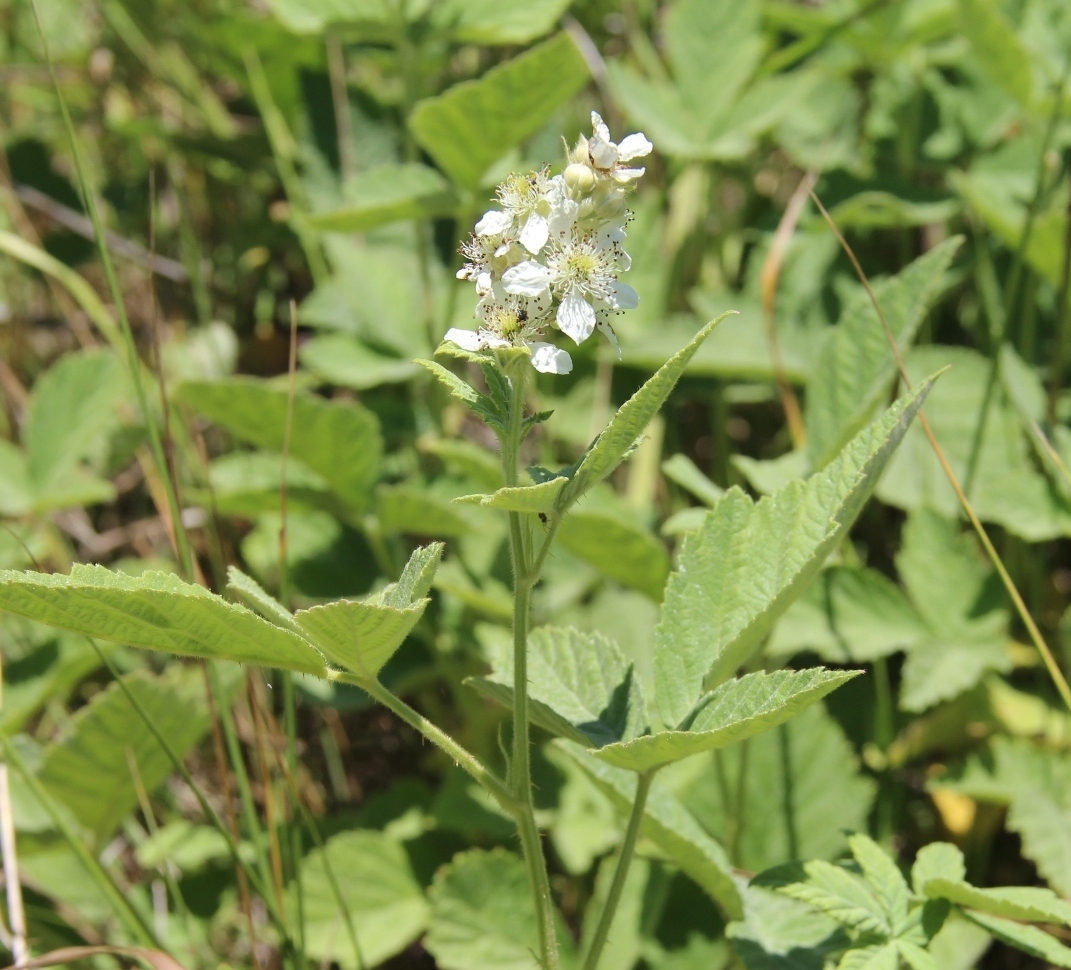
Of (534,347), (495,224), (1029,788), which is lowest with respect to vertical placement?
(1029,788)

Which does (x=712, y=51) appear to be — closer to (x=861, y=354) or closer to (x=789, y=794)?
(x=861, y=354)

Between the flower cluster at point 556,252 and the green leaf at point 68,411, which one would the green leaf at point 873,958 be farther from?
the green leaf at point 68,411

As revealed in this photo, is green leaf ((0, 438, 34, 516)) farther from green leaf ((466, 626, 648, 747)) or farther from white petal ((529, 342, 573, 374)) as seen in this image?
white petal ((529, 342, 573, 374))

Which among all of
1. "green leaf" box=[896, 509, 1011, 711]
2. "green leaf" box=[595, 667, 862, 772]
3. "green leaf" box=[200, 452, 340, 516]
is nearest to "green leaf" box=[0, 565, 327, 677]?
"green leaf" box=[595, 667, 862, 772]

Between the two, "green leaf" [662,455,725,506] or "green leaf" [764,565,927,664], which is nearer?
"green leaf" [662,455,725,506]

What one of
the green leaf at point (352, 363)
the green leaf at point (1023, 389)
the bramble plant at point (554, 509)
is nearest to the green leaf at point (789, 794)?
the bramble plant at point (554, 509)

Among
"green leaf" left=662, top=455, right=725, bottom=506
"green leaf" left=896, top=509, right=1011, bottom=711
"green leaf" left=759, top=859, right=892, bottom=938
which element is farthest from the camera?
"green leaf" left=896, top=509, right=1011, bottom=711

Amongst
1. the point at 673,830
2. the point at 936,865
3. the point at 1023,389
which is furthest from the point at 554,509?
the point at 1023,389
